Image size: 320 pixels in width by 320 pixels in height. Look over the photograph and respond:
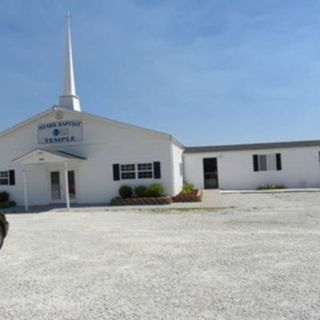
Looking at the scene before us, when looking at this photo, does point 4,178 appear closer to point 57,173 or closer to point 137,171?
point 57,173

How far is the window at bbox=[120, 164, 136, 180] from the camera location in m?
22.5

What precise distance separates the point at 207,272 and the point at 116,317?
237cm

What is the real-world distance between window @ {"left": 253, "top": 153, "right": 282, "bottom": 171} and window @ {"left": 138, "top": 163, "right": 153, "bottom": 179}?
32.9ft

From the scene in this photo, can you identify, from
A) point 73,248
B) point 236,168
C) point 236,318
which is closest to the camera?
point 236,318

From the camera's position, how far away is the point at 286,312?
4.89 metres

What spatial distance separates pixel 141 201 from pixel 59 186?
536 centimetres

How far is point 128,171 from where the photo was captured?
74.1 ft

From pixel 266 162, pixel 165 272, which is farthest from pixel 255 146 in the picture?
pixel 165 272

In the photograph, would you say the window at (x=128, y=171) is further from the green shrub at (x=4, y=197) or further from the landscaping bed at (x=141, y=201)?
the green shrub at (x=4, y=197)

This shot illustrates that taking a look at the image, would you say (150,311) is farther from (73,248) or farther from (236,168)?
(236,168)

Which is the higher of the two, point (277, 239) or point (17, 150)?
point (17, 150)

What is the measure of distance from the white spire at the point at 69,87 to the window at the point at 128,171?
17.2 feet

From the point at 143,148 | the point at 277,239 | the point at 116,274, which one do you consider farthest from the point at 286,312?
the point at 143,148

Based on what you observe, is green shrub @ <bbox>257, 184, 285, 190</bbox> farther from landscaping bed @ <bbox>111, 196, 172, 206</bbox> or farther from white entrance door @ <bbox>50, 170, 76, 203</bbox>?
white entrance door @ <bbox>50, 170, 76, 203</bbox>
